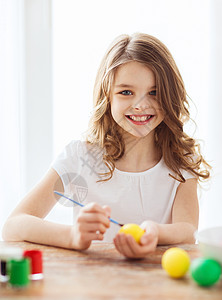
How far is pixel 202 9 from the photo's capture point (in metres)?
2.55

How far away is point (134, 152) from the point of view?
5.42 feet

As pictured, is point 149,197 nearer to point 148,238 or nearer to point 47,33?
point 148,238

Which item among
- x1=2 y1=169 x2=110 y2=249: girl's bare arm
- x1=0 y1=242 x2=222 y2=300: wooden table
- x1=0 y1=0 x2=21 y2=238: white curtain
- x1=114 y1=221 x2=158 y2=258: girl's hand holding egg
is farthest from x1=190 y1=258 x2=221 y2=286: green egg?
x1=0 y1=0 x2=21 y2=238: white curtain

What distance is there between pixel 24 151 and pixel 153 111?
1.27 m

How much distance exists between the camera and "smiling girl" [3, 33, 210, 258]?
1470 millimetres

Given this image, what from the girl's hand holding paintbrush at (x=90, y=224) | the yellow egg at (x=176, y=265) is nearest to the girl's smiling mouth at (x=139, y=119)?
the girl's hand holding paintbrush at (x=90, y=224)

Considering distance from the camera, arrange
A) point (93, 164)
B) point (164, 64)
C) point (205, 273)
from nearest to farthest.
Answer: point (205, 273) < point (164, 64) < point (93, 164)

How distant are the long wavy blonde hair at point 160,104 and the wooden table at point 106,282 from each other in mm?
642

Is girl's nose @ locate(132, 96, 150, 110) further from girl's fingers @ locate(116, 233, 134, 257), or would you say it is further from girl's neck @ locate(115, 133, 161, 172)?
girl's fingers @ locate(116, 233, 134, 257)

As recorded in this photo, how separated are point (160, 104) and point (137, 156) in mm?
271

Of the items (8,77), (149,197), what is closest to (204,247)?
(149,197)

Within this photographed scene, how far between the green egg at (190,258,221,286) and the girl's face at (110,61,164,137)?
2.52ft

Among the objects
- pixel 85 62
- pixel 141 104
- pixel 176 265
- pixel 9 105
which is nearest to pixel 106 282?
pixel 176 265

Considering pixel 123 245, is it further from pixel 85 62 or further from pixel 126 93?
pixel 85 62
